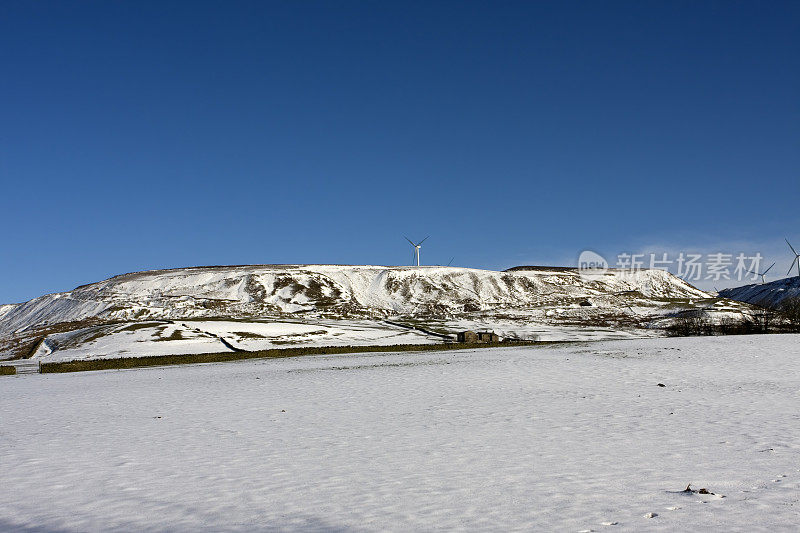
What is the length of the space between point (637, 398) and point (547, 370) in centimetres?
1329

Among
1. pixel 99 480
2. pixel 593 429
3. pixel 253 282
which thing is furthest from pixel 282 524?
pixel 253 282

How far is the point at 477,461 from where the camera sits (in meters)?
13.7

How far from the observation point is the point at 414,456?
1449 cm

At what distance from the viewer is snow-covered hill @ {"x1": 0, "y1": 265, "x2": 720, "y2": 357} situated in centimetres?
13884

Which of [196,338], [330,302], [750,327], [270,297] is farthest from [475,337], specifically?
[270,297]

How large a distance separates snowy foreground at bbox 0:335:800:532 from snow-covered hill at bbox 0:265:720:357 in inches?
3531

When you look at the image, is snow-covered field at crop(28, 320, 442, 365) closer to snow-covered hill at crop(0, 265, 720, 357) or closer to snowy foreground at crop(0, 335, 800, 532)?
snow-covered hill at crop(0, 265, 720, 357)

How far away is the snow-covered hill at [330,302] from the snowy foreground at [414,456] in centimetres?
8969

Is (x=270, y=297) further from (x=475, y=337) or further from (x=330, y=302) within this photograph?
(x=475, y=337)

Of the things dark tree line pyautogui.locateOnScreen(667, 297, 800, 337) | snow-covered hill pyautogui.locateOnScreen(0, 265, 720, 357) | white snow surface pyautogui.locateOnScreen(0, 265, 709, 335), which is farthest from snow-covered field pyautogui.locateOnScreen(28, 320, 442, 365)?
white snow surface pyautogui.locateOnScreen(0, 265, 709, 335)

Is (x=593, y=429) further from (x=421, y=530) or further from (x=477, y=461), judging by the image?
(x=421, y=530)

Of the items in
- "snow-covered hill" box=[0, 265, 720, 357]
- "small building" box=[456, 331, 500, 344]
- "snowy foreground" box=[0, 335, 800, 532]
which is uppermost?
"snow-covered hill" box=[0, 265, 720, 357]

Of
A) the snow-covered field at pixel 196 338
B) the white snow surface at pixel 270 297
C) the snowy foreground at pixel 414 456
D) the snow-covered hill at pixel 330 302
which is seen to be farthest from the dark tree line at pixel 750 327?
the white snow surface at pixel 270 297

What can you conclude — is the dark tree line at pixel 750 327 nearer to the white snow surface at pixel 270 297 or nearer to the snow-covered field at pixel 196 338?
the snow-covered field at pixel 196 338
